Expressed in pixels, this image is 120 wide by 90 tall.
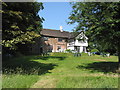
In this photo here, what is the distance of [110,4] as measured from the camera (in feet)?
28.8

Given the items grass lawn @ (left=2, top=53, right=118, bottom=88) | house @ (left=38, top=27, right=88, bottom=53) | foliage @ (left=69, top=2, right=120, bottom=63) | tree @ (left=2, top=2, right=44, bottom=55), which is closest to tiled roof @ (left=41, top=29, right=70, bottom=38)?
house @ (left=38, top=27, right=88, bottom=53)

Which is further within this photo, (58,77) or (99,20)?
(99,20)

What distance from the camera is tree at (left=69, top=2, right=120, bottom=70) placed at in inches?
347

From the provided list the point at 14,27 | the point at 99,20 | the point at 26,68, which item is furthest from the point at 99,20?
the point at 26,68

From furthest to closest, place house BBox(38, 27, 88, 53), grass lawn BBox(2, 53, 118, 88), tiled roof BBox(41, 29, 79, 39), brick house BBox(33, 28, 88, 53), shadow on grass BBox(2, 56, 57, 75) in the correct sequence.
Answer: tiled roof BBox(41, 29, 79, 39) → house BBox(38, 27, 88, 53) → brick house BBox(33, 28, 88, 53) → shadow on grass BBox(2, 56, 57, 75) → grass lawn BBox(2, 53, 118, 88)

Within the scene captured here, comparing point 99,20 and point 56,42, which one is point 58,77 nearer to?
point 99,20

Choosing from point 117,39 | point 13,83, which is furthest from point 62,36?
point 13,83

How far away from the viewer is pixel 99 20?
9.55 m

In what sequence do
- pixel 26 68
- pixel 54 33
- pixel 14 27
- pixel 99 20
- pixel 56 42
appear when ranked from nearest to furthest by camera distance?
pixel 14 27
pixel 99 20
pixel 26 68
pixel 56 42
pixel 54 33

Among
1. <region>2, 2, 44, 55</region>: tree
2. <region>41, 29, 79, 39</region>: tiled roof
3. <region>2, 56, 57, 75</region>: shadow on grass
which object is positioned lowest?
<region>2, 56, 57, 75</region>: shadow on grass

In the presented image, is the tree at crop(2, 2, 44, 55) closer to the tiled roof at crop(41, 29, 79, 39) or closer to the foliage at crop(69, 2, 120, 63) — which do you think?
the foliage at crop(69, 2, 120, 63)

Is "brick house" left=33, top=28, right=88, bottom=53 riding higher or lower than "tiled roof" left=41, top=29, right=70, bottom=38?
lower

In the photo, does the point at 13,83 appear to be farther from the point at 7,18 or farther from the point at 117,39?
the point at 117,39

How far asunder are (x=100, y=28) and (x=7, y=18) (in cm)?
633
